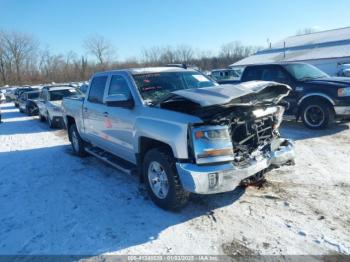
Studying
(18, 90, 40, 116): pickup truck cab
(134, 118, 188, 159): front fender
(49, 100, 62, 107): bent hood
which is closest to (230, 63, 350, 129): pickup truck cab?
(134, 118, 188, 159): front fender

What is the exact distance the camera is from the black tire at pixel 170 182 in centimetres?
385

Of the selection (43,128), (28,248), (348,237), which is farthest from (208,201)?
(43,128)

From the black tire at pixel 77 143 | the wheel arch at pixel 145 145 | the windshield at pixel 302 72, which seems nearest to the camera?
the wheel arch at pixel 145 145

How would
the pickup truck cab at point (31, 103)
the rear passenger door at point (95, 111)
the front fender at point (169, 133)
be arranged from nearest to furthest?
the front fender at point (169, 133), the rear passenger door at point (95, 111), the pickup truck cab at point (31, 103)

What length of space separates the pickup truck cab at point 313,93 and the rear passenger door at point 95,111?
5537 millimetres

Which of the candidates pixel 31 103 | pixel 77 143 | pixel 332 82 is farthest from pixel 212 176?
pixel 31 103

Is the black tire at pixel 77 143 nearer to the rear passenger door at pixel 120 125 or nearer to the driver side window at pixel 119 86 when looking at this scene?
the rear passenger door at pixel 120 125

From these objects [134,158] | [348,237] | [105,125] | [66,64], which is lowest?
[348,237]

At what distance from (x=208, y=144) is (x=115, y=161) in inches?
98.5

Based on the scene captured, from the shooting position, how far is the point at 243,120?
398 cm

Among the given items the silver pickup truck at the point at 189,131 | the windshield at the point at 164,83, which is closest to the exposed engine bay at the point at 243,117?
the silver pickup truck at the point at 189,131

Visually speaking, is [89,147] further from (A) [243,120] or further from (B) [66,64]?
(B) [66,64]

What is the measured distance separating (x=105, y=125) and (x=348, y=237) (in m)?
4.09

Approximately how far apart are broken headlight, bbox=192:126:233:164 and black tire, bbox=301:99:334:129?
5869 mm
